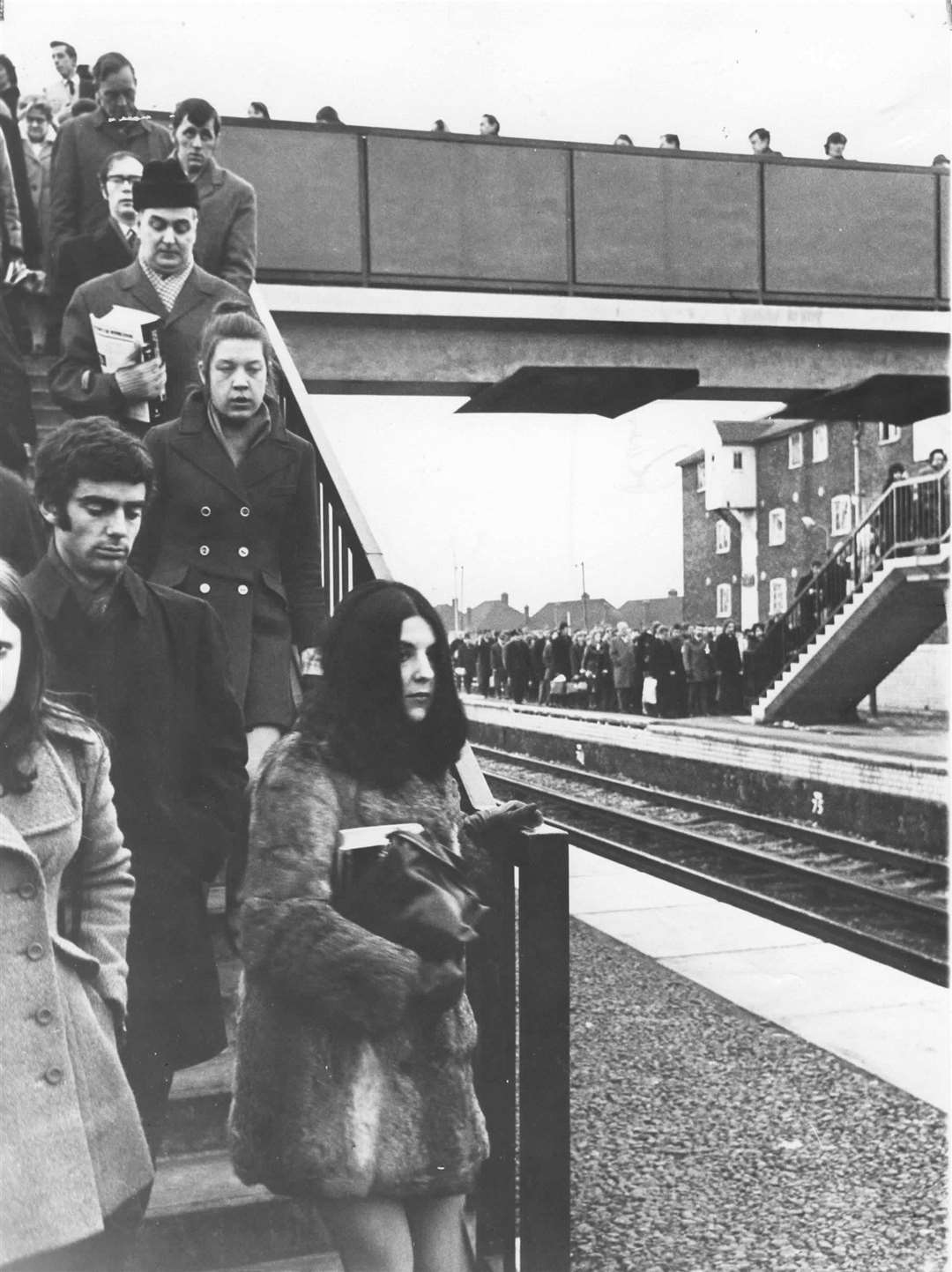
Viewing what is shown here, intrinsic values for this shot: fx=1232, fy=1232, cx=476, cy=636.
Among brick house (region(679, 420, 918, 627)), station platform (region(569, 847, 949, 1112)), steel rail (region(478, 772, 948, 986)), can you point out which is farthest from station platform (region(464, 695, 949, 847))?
brick house (region(679, 420, 918, 627))

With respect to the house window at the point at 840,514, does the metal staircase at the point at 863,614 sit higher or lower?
lower

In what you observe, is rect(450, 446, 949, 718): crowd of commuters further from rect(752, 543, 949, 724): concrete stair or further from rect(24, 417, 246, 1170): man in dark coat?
rect(24, 417, 246, 1170): man in dark coat

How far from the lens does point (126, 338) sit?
3465 mm

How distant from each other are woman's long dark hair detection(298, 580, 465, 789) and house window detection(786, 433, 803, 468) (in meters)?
28.8

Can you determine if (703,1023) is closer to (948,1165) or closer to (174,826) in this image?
(948,1165)

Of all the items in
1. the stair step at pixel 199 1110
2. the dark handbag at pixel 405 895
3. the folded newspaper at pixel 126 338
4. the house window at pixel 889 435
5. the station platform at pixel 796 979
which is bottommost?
the station platform at pixel 796 979

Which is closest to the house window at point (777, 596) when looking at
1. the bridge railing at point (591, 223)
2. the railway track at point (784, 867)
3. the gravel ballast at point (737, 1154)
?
the railway track at point (784, 867)

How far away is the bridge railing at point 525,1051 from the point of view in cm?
286

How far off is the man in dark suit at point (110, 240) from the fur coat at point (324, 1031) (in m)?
2.16

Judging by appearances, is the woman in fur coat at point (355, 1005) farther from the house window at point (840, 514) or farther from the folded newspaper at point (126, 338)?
the house window at point (840, 514)

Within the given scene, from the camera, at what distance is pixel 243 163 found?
642 cm

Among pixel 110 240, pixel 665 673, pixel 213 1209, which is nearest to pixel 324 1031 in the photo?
pixel 213 1209

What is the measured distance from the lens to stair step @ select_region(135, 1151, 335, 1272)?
8.80 feet

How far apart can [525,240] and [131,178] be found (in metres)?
6.03
